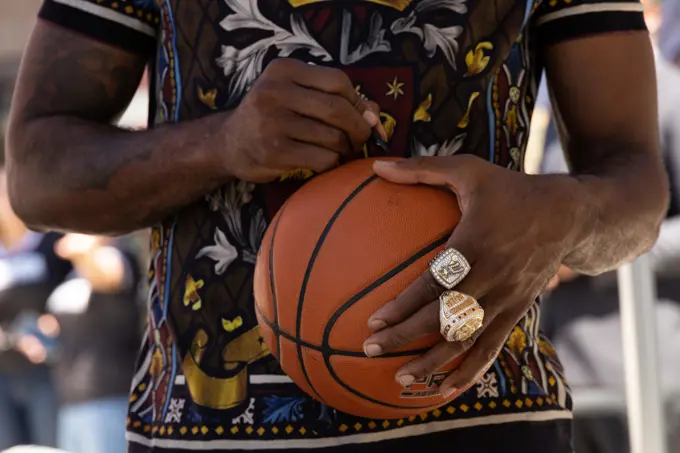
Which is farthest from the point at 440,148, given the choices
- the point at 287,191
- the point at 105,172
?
the point at 105,172

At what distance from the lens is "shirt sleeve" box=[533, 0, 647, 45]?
1944 mm

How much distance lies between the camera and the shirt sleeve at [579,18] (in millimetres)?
1944

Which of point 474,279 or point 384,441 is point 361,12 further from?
point 384,441

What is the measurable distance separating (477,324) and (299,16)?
26.6 inches

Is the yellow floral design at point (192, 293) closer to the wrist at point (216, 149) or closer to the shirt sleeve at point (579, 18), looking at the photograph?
the wrist at point (216, 149)

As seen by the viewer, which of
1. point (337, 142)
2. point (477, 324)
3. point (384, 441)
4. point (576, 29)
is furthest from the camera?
point (576, 29)

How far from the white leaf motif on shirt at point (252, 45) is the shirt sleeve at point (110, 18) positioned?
0.22 m

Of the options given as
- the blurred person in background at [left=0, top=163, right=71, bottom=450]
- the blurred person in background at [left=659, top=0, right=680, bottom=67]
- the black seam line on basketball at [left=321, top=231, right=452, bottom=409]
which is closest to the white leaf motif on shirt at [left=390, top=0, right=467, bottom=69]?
the black seam line on basketball at [left=321, top=231, right=452, bottom=409]

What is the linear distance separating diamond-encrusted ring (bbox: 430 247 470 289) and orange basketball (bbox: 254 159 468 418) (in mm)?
68

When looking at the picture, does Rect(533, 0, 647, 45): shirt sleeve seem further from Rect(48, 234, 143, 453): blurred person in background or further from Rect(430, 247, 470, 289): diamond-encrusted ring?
Rect(48, 234, 143, 453): blurred person in background

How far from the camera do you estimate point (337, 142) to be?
161 cm

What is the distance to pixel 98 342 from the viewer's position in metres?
5.89

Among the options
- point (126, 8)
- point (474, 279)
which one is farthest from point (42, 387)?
point (474, 279)

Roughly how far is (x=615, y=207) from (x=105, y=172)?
888 millimetres
